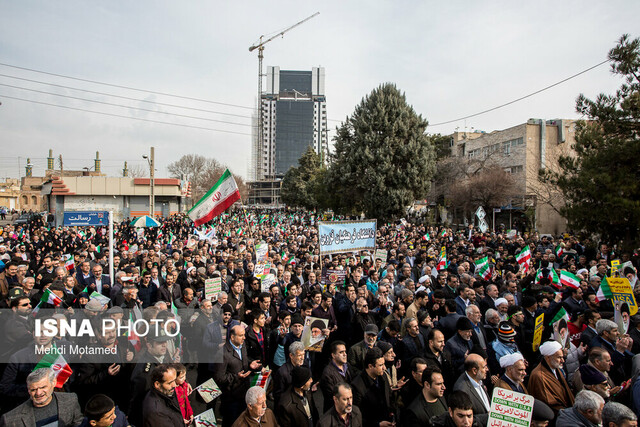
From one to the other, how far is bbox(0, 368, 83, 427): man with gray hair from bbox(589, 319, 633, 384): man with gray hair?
5870mm

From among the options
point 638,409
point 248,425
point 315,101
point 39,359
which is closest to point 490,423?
point 638,409

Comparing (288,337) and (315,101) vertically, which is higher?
(315,101)

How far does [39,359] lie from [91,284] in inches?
200

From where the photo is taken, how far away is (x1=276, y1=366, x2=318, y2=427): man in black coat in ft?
13.4

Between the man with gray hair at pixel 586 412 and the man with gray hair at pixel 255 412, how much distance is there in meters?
2.62

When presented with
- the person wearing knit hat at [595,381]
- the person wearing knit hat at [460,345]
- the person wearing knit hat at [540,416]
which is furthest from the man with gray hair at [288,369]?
the person wearing knit hat at [595,381]

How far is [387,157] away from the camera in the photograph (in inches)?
1273

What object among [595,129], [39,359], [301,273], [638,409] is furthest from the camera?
[595,129]

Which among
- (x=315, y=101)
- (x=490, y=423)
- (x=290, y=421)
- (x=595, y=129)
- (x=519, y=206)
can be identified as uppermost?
(x=315, y=101)

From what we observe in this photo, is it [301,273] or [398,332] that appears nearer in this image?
[398,332]

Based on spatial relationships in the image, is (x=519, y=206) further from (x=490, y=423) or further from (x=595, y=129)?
(x=490, y=423)

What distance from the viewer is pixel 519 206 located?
35656 millimetres

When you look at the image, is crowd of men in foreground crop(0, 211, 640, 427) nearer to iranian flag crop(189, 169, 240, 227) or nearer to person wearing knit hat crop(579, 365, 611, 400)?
person wearing knit hat crop(579, 365, 611, 400)

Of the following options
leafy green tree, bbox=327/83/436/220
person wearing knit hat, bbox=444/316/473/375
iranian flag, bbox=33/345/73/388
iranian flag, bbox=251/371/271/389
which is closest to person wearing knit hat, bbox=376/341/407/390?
person wearing knit hat, bbox=444/316/473/375
